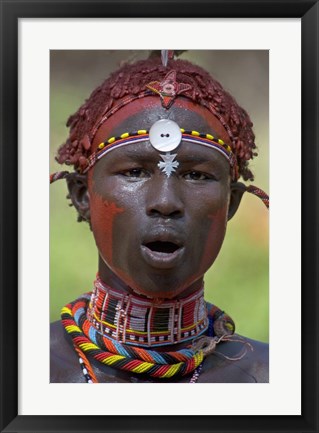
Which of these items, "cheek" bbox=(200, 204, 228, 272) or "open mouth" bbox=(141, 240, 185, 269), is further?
"cheek" bbox=(200, 204, 228, 272)

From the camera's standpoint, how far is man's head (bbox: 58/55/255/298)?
3250 mm

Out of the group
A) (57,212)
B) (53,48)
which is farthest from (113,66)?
(57,212)

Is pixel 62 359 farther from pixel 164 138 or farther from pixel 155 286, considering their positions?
pixel 164 138

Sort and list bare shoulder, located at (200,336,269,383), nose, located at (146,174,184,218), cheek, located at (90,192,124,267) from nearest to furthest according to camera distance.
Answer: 1. nose, located at (146,174,184,218)
2. cheek, located at (90,192,124,267)
3. bare shoulder, located at (200,336,269,383)

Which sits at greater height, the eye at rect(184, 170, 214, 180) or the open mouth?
the eye at rect(184, 170, 214, 180)

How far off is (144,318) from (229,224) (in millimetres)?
457

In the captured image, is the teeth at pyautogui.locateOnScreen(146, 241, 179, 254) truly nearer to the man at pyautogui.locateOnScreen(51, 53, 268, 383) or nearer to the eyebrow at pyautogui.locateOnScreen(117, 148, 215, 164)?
the man at pyautogui.locateOnScreen(51, 53, 268, 383)

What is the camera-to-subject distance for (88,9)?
3277mm

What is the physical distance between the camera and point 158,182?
10.7 ft

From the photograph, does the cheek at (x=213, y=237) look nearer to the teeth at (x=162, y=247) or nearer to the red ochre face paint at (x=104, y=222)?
the teeth at (x=162, y=247)

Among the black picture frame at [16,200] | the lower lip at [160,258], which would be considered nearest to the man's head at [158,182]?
the lower lip at [160,258]

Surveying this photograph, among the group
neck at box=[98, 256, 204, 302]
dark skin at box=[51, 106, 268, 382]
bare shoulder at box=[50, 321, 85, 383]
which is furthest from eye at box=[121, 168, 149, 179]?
bare shoulder at box=[50, 321, 85, 383]

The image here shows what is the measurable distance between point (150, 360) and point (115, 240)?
424 mm

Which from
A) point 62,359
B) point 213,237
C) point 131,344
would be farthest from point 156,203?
point 62,359
